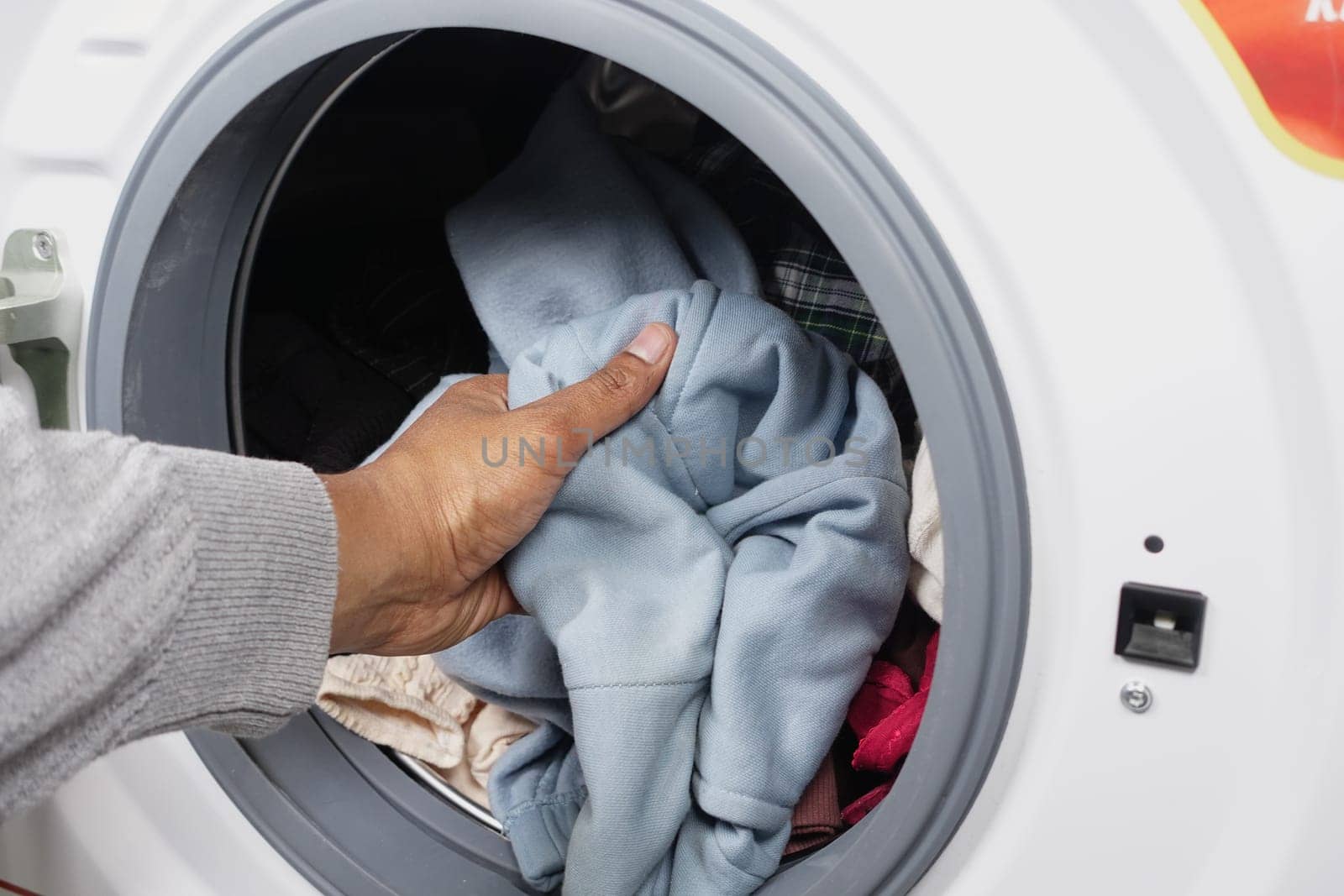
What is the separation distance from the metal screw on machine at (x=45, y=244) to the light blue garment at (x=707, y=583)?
311mm

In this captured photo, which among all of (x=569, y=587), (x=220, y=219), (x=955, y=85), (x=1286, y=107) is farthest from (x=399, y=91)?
(x=1286, y=107)

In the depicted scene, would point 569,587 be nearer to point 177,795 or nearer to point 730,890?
point 730,890

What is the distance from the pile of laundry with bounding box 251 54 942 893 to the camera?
0.63 meters

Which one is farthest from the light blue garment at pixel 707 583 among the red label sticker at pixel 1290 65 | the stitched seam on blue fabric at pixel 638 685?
the red label sticker at pixel 1290 65

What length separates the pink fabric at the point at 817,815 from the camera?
675 mm

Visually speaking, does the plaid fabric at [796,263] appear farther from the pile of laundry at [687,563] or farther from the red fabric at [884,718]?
the red fabric at [884,718]

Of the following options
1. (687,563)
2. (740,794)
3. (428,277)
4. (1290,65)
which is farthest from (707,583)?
(428,277)

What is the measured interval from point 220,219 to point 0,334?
154 millimetres

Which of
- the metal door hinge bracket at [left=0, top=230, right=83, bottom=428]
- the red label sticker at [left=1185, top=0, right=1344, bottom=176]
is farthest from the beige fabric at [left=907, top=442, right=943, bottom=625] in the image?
the metal door hinge bracket at [left=0, top=230, right=83, bottom=428]

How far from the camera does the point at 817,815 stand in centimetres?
68

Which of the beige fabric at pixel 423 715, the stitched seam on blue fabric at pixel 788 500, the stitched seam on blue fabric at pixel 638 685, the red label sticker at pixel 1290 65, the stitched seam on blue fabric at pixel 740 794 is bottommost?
the beige fabric at pixel 423 715

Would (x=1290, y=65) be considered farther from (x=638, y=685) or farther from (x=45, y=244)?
(x=45, y=244)

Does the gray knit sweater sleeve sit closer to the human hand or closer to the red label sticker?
the human hand

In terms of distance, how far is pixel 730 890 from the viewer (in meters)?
0.65
